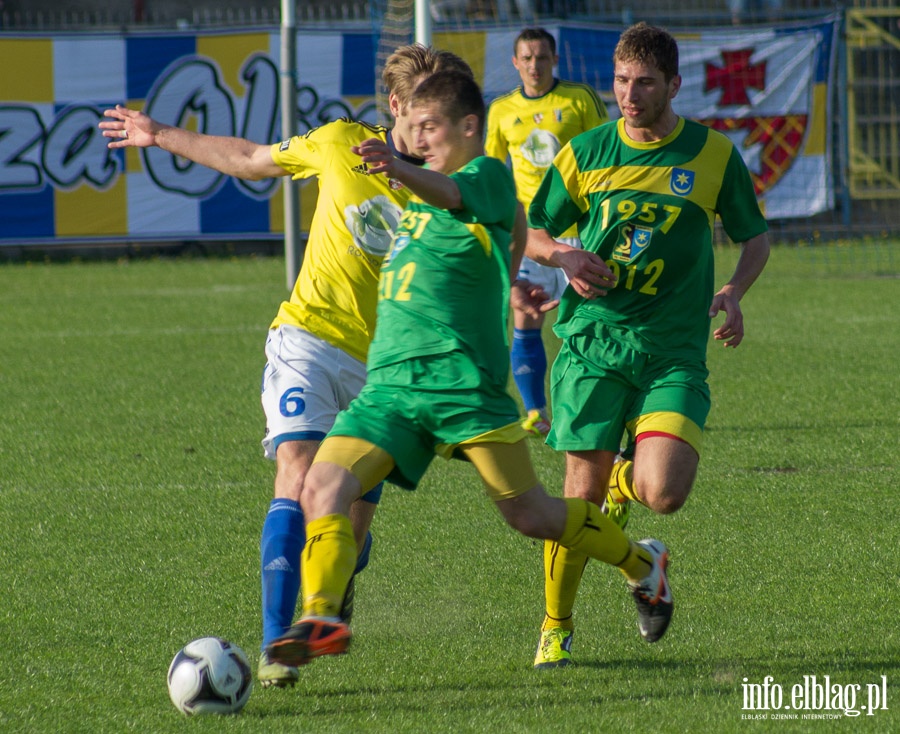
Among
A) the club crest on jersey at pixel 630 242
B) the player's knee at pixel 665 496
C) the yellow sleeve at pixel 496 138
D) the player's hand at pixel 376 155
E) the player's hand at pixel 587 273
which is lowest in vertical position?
the player's knee at pixel 665 496

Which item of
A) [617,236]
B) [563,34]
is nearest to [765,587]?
[617,236]

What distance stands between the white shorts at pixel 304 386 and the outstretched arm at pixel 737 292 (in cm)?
119

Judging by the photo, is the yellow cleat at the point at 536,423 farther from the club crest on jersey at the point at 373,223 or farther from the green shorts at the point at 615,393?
the club crest on jersey at the point at 373,223

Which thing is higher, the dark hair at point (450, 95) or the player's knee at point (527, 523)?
the dark hair at point (450, 95)

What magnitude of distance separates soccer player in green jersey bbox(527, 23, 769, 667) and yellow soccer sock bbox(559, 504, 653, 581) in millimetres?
242

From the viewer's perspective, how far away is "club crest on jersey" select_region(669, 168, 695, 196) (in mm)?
4367

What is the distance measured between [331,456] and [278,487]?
479 millimetres

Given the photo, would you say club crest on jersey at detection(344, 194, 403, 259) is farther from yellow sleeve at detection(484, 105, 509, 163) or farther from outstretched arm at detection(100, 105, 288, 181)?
yellow sleeve at detection(484, 105, 509, 163)

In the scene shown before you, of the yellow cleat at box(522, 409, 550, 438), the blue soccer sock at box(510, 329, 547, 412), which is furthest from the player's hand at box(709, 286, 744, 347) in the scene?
the blue soccer sock at box(510, 329, 547, 412)

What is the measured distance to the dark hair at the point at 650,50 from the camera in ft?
14.0

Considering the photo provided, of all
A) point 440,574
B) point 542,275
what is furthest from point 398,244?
point 542,275

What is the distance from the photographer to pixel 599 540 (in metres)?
3.90

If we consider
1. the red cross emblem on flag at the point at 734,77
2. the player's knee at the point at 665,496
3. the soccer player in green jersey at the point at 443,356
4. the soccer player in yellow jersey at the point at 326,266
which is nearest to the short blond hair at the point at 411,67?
the soccer player in yellow jersey at the point at 326,266

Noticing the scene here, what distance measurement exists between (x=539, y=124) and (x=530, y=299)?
180 inches
